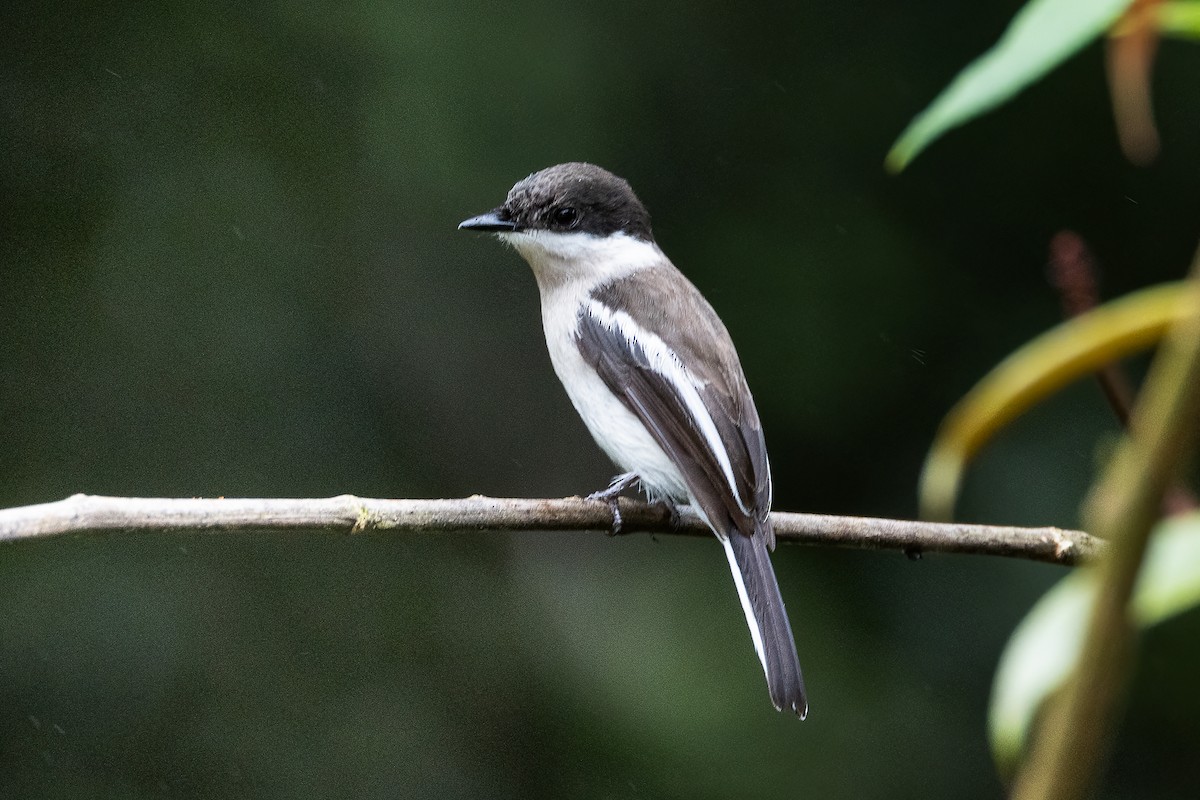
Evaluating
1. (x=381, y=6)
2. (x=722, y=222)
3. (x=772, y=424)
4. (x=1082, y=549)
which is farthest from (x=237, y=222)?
(x=1082, y=549)

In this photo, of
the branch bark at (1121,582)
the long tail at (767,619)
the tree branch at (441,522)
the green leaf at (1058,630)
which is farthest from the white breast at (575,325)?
the branch bark at (1121,582)

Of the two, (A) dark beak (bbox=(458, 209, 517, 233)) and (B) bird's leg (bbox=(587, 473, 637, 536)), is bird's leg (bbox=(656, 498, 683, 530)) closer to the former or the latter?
(B) bird's leg (bbox=(587, 473, 637, 536))

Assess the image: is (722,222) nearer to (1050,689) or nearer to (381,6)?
(381,6)

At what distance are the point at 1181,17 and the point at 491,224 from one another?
3.11 metres

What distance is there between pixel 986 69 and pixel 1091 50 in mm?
5408

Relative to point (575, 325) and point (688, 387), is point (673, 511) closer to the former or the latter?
point (688, 387)

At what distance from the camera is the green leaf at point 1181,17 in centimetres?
76

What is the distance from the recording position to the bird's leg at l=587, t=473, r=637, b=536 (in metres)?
2.91

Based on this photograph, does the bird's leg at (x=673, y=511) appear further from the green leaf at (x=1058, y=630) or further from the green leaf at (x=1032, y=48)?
the green leaf at (x=1032, y=48)

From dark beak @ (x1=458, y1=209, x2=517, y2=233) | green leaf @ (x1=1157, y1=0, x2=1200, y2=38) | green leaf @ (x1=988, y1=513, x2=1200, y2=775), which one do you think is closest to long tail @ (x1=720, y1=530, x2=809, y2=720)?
dark beak @ (x1=458, y1=209, x2=517, y2=233)

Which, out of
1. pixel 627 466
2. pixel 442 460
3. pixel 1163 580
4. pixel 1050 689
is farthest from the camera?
pixel 442 460

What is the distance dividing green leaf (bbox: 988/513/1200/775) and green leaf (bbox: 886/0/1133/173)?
0.82ft

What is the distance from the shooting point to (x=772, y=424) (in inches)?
218

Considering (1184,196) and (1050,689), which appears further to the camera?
(1184,196)
